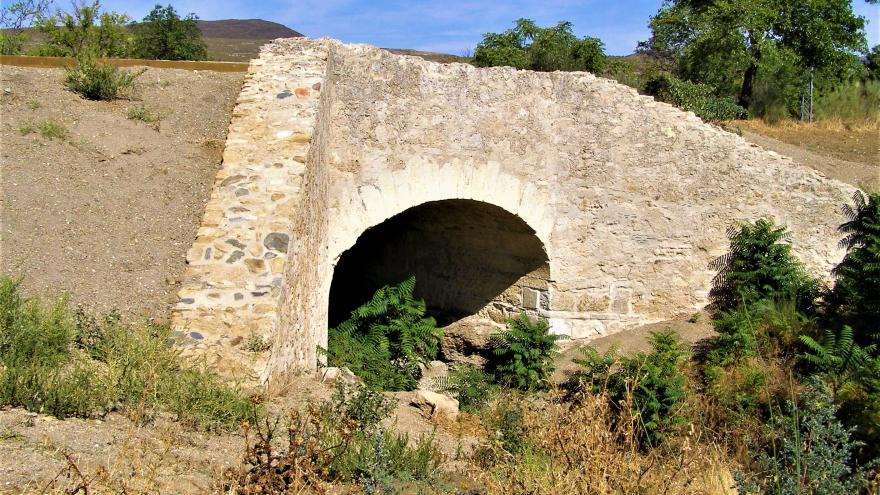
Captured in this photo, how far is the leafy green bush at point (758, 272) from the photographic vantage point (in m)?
9.26

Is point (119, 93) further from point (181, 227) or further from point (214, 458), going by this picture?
point (214, 458)

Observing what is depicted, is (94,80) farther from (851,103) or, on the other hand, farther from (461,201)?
(851,103)

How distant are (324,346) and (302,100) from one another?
7.66 feet

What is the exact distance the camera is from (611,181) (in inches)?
357

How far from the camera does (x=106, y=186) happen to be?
21.9ft

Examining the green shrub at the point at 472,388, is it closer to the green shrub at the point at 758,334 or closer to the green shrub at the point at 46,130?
the green shrub at the point at 758,334

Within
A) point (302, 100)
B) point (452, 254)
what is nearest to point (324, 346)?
point (302, 100)

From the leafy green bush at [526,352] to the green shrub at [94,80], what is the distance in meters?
5.08

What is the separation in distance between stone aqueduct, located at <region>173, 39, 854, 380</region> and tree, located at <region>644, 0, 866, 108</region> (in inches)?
339

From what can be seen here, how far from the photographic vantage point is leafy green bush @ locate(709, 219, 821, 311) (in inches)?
364

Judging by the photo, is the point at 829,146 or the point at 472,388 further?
the point at 829,146

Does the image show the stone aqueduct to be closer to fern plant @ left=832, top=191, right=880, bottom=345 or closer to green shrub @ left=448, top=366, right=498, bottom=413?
fern plant @ left=832, top=191, right=880, bottom=345

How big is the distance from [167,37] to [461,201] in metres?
13.5

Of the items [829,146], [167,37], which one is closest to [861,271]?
[829,146]
